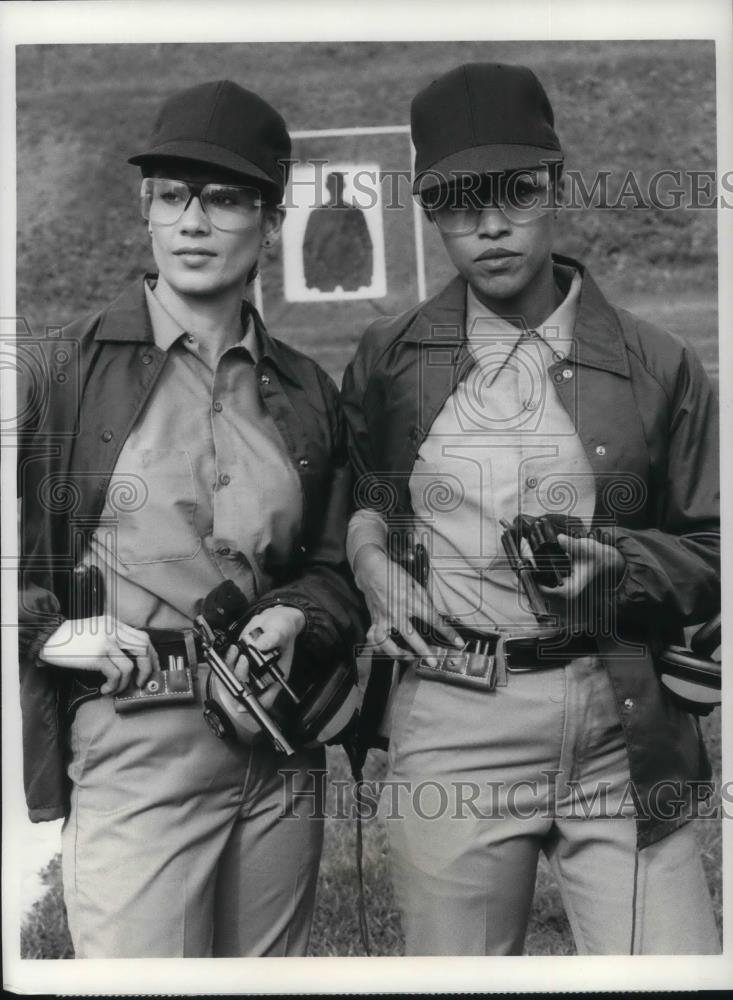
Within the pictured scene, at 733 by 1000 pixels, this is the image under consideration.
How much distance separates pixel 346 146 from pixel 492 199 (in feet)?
1.54

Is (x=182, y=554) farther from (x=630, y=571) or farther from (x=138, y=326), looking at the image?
(x=630, y=571)

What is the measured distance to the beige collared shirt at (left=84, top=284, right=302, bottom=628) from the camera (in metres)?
4.55

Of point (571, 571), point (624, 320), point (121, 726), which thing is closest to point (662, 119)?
point (624, 320)

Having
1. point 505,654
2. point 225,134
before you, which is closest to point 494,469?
point 505,654

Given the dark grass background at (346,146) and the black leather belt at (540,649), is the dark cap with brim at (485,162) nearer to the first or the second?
the dark grass background at (346,146)

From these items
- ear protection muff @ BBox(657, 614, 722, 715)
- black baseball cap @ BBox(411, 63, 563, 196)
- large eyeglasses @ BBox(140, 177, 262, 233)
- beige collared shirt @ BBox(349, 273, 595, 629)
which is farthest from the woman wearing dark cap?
ear protection muff @ BBox(657, 614, 722, 715)

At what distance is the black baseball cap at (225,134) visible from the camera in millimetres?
4531

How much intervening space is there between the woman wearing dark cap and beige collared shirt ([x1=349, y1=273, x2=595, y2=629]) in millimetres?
289

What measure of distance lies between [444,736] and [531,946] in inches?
29.3

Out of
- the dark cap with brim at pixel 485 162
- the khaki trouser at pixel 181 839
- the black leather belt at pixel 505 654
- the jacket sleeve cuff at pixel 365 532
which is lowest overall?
the khaki trouser at pixel 181 839

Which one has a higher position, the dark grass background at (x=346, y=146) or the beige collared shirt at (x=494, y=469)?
A: the dark grass background at (x=346, y=146)

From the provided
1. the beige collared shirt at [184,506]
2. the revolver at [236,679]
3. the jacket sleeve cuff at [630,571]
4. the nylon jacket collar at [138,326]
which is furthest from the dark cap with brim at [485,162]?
the revolver at [236,679]

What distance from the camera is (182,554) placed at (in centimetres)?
455

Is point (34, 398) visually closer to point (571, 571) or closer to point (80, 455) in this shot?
point (80, 455)
